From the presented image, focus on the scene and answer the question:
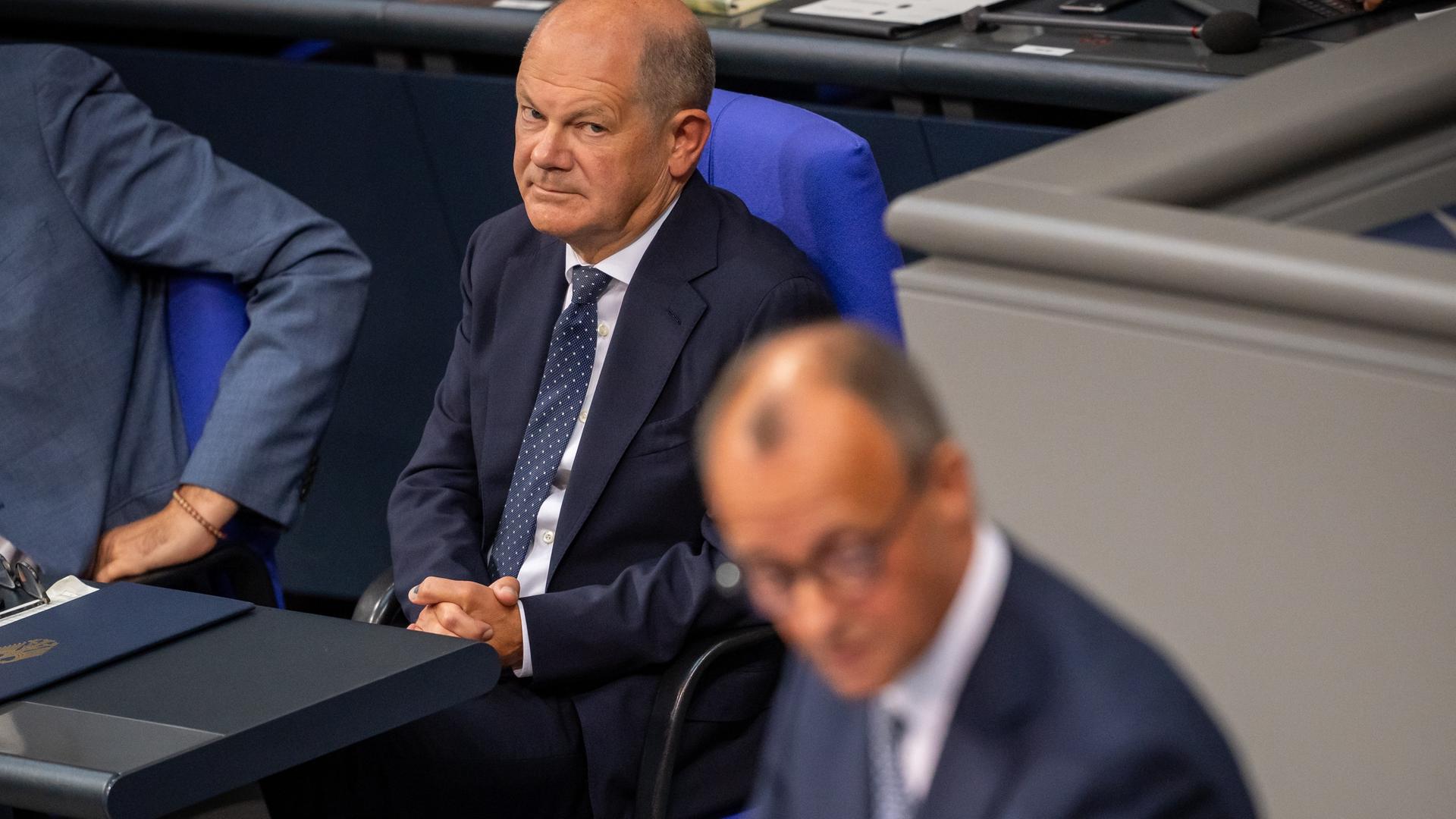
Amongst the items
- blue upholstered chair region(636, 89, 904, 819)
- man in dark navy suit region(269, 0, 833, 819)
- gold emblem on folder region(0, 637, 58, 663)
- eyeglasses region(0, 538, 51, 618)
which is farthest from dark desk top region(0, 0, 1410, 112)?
gold emblem on folder region(0, 637, 58, 663)

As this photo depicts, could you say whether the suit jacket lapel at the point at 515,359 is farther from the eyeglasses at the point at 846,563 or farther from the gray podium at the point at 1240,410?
the eyeglasses at the point at 846,563

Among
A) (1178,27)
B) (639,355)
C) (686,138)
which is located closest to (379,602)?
(639,355)

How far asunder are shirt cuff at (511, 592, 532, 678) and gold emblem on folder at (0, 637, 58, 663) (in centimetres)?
48

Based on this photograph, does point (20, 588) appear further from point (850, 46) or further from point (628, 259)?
point (850, 46)

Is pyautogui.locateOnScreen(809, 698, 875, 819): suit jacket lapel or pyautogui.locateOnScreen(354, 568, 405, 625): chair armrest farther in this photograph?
pyautogui.locateOnScreen(354, 568, 405, 625): chair armrest

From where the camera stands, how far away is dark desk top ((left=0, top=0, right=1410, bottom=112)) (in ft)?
8.27

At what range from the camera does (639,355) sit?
2008 millimetres

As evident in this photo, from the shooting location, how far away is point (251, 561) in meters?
2.34

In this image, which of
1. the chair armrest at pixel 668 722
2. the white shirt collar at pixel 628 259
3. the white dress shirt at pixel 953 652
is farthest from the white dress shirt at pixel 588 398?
the white dress shirt at pixel 953 652

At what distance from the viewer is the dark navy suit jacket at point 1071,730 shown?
886mm

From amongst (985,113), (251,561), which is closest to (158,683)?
(251,561)

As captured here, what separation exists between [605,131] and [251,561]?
0.77 meters

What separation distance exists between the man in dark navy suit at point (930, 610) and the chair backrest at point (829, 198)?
1.05 metres

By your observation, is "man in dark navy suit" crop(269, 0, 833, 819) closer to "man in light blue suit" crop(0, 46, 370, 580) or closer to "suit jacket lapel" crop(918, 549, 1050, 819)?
"man in light blue suit" crop(0, 46, 370, 580)
